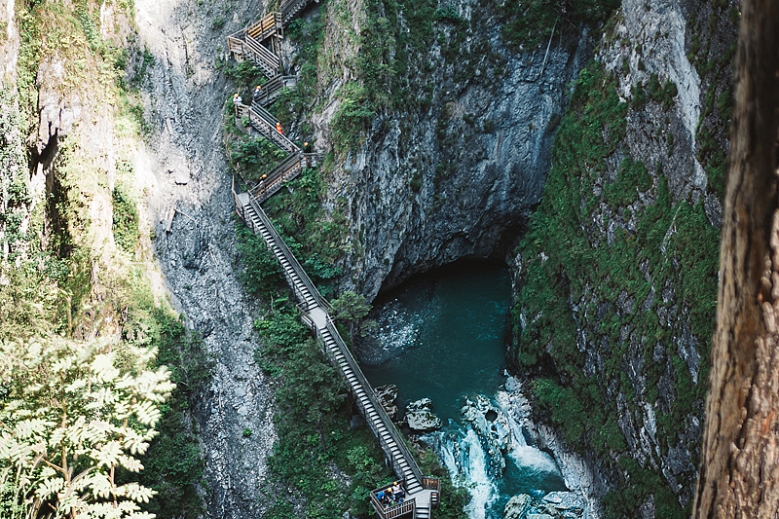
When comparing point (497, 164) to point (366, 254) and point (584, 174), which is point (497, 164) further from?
point (366, 254)

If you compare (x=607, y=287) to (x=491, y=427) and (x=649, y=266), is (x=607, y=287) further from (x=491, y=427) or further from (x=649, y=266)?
(x=491, y=427)

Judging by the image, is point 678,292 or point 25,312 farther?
point 678,292


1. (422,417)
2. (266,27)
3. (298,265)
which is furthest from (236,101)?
(422,417)

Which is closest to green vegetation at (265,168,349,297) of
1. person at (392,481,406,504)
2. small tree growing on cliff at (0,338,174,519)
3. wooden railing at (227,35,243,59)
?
wooden railing at (227,35,243,59)

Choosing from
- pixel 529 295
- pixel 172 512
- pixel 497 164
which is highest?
pixel 497 164

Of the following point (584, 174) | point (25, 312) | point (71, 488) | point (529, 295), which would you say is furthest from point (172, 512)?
point (584, 174)

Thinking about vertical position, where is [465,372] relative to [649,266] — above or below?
above

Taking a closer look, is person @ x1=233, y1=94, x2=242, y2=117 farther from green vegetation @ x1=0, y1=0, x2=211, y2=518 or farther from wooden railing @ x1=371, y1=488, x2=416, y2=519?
wooden railing @ x1=371, y1=488, x2=416, y2=519

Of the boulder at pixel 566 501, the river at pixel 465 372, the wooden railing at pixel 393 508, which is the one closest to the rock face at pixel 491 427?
the river at pixel 465 372

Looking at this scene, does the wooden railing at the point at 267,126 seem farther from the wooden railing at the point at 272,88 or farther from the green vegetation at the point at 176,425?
the green vegetation at the point at 176,425
